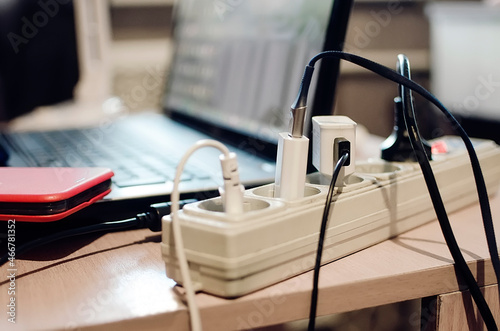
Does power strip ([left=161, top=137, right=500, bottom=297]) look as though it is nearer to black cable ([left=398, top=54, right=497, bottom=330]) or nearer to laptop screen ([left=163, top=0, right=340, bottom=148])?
black cable ([left=398, top=54, right=497, bottom=330])

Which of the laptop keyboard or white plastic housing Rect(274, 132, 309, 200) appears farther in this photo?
the laptop keyboard

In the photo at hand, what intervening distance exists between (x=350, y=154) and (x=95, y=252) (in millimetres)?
209

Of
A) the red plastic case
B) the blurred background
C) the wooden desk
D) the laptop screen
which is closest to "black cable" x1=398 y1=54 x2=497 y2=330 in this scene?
the wooden desk

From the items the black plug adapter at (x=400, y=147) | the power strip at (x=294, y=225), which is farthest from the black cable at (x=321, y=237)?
the black plug adapter at (x=400, y=147)

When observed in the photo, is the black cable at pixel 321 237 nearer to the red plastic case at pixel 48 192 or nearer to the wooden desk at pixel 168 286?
the wooden desk at pixel 168 286

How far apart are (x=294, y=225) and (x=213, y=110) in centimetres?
49

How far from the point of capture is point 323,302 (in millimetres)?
314

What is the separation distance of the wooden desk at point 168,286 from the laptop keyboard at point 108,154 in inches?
4.2

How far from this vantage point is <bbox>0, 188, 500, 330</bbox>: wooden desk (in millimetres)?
288

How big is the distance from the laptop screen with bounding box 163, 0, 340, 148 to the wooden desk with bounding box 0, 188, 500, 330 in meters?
0.23

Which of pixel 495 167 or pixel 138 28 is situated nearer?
pixel 495 167

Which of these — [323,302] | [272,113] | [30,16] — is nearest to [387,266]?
[323,302]

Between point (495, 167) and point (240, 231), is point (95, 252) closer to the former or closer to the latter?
point (240, 231)

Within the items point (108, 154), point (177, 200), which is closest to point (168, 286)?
point (177, 200)
